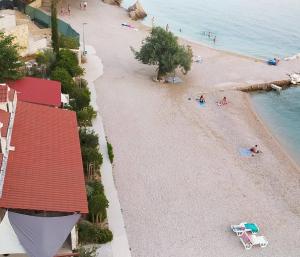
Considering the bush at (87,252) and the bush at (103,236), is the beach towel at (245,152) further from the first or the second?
the bush at (87,252)

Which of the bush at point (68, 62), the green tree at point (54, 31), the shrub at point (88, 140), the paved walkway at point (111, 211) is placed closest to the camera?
the paved walkway at point (111, 211)

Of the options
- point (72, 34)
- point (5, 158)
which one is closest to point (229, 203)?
point (5, 158)

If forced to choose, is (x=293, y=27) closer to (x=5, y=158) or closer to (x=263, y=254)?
A: (x=263, y=254)

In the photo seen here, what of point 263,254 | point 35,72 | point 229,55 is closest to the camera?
point 263,254

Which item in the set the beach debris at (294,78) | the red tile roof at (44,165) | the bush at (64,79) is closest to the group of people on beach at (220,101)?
the beach debris at (294,78)

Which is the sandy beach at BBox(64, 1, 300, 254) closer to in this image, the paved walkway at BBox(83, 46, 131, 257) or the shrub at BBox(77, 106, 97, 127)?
the paved walkway at BBox(83, 46, 131, 257)

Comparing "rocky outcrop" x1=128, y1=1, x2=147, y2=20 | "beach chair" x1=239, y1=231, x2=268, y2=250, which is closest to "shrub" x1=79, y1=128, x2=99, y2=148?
"beach chair" x1=239, y1=231, x2=268, y2=250
